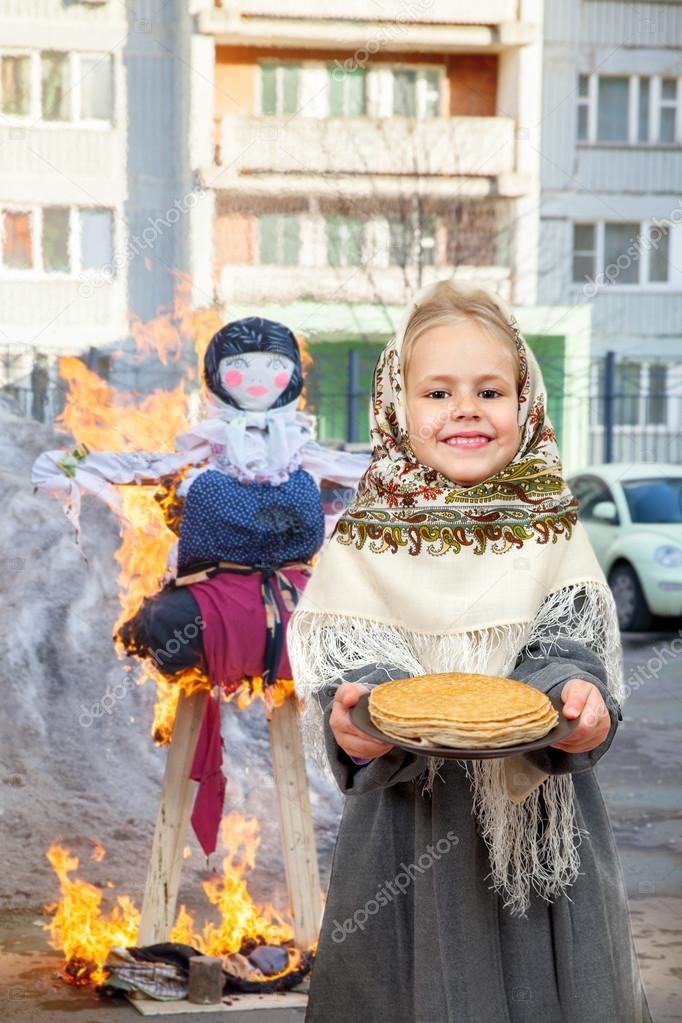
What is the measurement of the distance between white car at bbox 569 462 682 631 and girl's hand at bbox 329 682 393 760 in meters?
4.12

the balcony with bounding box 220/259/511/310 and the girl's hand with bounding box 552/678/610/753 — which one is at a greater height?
the balcony with bounding box 220/259/511/310

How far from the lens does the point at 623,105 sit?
19.7 feet

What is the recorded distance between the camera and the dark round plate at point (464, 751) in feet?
7.64

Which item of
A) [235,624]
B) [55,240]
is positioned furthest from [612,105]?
[235,624]

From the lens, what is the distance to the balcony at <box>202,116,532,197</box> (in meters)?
5.36

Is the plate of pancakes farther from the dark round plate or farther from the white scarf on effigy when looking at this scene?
the white scarf on effigy

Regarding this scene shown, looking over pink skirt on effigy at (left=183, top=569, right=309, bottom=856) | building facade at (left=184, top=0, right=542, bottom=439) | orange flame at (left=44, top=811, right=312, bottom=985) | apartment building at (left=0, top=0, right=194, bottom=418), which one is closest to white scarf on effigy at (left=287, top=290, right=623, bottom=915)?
pink skirt on effigy at (left=183, top=569, right=309, bottom=856)

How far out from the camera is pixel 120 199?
5.23 metres

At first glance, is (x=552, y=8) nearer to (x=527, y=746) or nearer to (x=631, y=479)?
(x=631, y=479)

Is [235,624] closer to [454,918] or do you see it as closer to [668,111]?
[454,918]

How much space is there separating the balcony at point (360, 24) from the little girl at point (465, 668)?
2896 millimetres

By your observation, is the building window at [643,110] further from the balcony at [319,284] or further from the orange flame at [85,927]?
the orange flame at [85,927]

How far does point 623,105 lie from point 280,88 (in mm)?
1443

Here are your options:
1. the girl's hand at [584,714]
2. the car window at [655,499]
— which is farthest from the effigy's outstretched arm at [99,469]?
the car window at [655,499]
